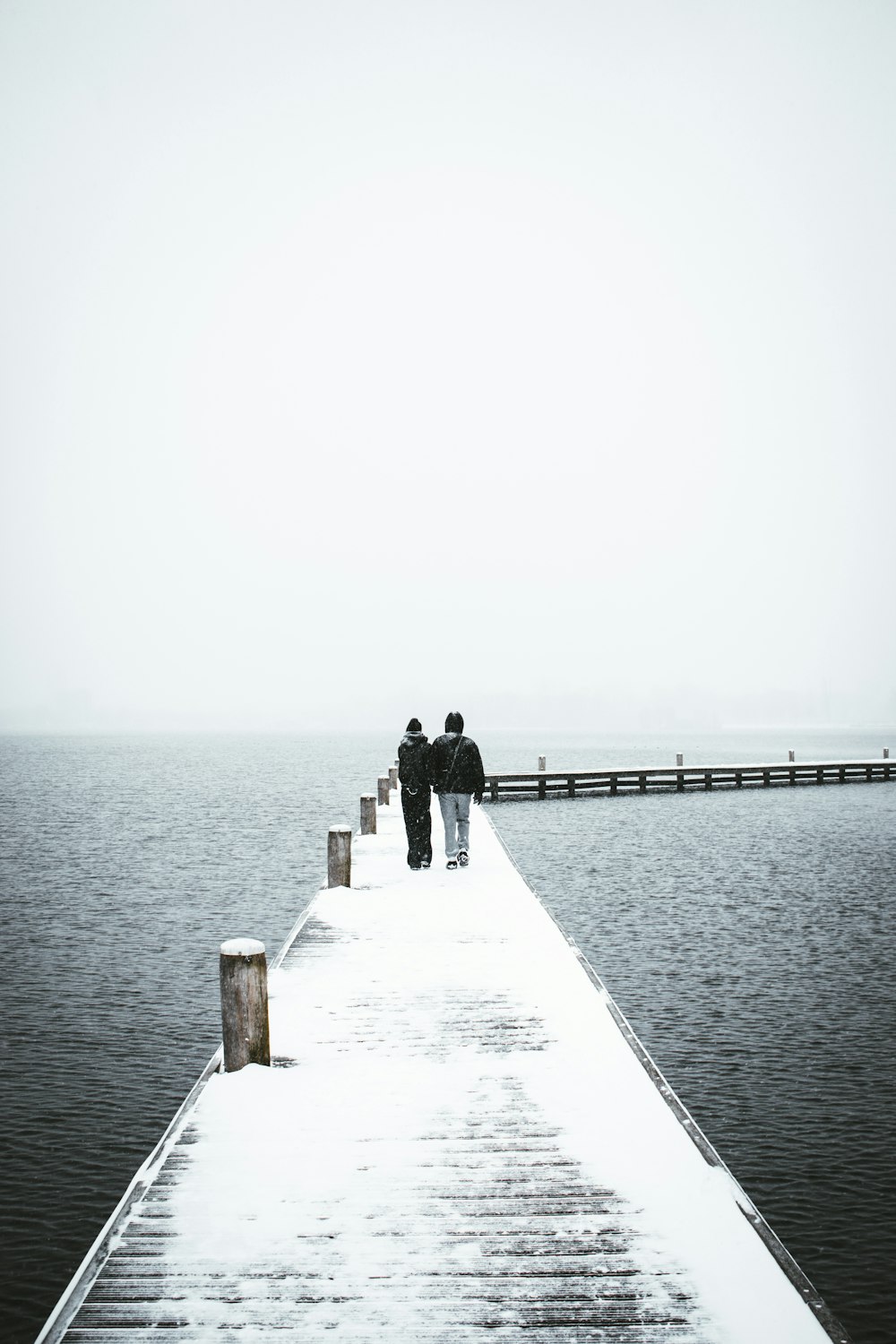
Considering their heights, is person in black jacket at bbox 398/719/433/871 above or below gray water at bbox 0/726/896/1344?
above

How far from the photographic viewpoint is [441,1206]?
428 centimetres

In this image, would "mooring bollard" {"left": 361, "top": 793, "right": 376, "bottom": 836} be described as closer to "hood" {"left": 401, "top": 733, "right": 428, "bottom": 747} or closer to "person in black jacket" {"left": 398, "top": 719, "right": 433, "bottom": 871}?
"person in black jacket" {"left": 398, "top": 719, "right": 433, "bottom": 871}

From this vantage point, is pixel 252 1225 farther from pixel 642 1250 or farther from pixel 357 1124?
pixel 642 1250

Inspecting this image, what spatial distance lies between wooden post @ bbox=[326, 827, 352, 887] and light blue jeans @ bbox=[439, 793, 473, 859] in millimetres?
1448

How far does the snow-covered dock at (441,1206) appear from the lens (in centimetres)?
350

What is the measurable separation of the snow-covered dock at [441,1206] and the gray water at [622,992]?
4.53ft

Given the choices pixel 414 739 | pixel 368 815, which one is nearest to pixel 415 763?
pixel 414 739

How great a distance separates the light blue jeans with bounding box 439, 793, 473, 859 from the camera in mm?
13062

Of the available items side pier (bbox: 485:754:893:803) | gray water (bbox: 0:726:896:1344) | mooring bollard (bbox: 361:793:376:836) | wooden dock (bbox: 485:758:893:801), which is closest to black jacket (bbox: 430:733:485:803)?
gray water (bbox: 0:726:896:1344)

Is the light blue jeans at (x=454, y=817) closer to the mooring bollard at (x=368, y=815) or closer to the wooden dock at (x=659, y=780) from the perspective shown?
the mooring bollard at (x=368, y=815)

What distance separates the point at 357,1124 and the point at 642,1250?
6.09ft

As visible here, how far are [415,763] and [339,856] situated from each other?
166 centimetres

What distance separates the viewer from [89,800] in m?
44.8

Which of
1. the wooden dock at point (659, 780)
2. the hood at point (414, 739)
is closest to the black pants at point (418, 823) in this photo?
the hood at point (414, 739)
